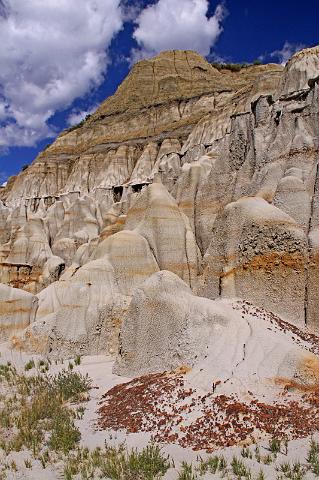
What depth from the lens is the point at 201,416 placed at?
346 inches

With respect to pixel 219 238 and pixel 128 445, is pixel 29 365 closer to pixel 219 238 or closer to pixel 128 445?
pixel 219 238

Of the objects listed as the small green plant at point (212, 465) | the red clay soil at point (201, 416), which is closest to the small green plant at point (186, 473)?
the small green plant at point (212, 465)

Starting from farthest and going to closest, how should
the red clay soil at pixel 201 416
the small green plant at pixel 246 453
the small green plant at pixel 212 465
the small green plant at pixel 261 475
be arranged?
the red clay soil at pixel 201 416
the small green plant at pixel 246 453
the small green plant at pixel 212 465
the small green plant at pixel 261 475

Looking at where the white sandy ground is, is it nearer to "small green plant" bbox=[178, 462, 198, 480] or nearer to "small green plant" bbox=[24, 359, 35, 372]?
"small green plant" bbox=[178, 462, 198, 480]

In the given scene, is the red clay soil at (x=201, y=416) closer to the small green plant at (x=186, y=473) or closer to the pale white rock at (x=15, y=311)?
the small green plant at (x=186, y=473)

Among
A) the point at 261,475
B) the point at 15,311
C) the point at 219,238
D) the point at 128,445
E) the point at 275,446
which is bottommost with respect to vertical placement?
the point at 128,445

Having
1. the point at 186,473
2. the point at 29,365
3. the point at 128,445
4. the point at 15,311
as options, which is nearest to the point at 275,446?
the point at 186,473

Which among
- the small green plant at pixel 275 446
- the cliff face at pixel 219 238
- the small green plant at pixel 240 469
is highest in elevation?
the cliff face at pixel 219 238

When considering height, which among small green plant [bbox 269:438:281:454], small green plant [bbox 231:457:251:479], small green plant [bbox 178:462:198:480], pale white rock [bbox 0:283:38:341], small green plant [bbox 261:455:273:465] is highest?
pale white rock [bbox 0:283:38:341]

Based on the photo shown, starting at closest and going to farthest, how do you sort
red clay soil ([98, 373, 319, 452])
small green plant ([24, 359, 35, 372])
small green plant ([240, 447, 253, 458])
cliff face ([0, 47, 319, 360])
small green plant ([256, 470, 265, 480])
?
small green plant ([256, 470, 265, 480])
small green plant ([240, 447, 253, 458])
red clay soil ([98, 373, 319, 452])
cliff face ([0, 47, 319, 360])
small green plant ([24, 359, 35, 372])

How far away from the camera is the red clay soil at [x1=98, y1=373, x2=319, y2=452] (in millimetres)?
7950

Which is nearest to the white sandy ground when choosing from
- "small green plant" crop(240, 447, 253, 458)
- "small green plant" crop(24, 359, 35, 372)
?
"small green plant" crop(240, 447, 253, 458)

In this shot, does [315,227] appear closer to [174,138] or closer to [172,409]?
[172,409]

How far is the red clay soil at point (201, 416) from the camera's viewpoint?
795 cm
